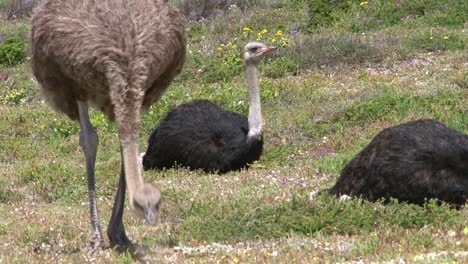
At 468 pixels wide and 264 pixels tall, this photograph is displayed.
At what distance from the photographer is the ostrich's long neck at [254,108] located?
36.9ft

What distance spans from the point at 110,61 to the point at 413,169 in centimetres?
258

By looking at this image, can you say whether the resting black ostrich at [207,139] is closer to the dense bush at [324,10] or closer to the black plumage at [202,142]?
the black plumage at [202,142]

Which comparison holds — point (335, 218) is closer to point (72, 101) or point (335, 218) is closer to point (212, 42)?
point (72, 101)

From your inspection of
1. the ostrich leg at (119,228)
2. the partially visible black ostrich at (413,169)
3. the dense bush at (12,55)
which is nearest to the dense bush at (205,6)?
the dense bush at (12,55)

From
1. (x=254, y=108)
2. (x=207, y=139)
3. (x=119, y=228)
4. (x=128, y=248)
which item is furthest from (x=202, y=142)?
(x=128, y=248)

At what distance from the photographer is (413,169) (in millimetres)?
7512

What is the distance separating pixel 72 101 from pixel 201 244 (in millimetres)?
1410

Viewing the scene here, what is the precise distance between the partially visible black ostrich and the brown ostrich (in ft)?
5.57

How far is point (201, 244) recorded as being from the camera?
6688 millimetres

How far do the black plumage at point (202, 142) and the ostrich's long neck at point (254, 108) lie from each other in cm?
10

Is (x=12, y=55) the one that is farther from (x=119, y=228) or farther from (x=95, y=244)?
(x=95, y=244)

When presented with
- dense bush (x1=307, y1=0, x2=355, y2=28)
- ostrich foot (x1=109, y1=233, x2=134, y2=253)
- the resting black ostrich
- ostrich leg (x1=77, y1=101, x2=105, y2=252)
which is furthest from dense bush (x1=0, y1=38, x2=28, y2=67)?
ostrich foot (x1=109, y1=233, x2=134, y2=253)

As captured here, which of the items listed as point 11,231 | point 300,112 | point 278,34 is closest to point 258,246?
point 11,231

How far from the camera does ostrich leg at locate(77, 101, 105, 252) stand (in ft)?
22.4
